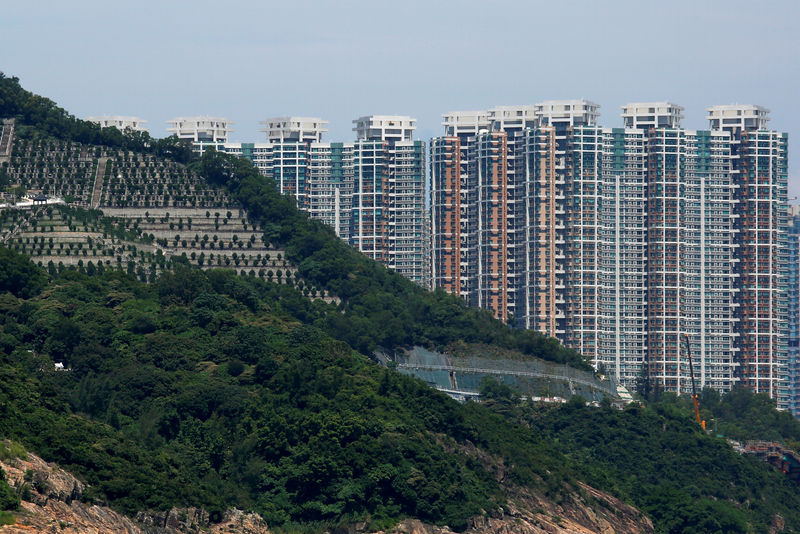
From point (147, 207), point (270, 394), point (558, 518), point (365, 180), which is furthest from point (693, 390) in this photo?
point (270, 394)

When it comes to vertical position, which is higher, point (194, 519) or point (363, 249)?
point (363, 249)

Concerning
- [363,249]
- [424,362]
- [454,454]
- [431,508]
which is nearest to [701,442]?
[424,362]

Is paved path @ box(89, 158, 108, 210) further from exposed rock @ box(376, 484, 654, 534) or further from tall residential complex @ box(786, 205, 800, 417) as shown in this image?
tall residential complex @ box(786, 205, 800, 417)

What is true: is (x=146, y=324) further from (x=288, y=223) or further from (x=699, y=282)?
(x=699, y=282)

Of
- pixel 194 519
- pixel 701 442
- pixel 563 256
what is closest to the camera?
pixel 194 519

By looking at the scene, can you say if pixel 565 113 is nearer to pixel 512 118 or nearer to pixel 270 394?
pixel 512 118
